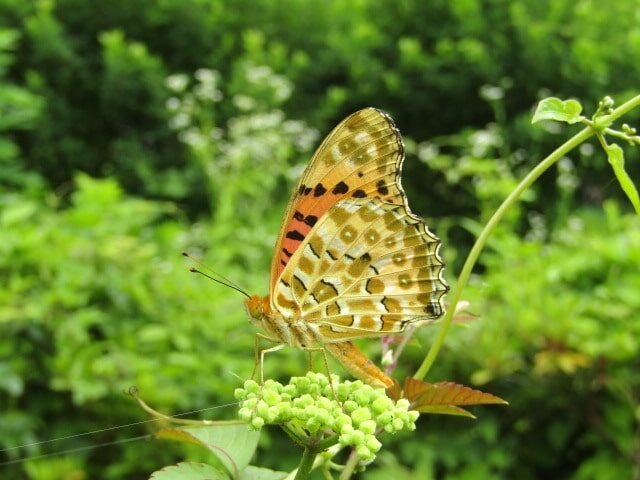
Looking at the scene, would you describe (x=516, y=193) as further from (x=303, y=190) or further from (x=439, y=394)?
(x=303, y=190)

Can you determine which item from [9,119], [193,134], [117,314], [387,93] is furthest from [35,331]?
[387,93]

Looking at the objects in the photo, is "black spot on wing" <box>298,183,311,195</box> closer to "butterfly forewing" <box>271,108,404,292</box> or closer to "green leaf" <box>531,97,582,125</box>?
"butterfly forewing" <box>271,108,404,292</box>

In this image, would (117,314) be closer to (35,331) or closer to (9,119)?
(35,331)

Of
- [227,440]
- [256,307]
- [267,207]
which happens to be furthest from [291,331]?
[267,207]

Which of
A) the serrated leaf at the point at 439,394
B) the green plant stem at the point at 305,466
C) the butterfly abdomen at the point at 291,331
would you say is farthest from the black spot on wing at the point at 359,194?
the green plant stem at the point at 305,466

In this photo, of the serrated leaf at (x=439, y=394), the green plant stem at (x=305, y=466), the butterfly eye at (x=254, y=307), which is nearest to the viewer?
the green plant stem at (x=305, y=466)

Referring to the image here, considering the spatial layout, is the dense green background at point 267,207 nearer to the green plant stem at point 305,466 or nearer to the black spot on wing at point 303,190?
Answer: the black spot on wing at point 303,190
